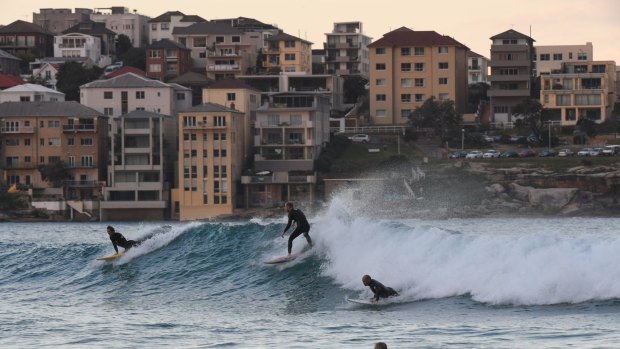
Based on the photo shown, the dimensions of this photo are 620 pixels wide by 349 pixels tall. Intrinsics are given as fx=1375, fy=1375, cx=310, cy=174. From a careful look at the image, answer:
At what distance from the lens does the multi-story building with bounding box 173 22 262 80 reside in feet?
392

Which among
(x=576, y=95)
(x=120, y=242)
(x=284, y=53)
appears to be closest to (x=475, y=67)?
(x=284, y=53)

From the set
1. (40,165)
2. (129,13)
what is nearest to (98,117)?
(40,165)

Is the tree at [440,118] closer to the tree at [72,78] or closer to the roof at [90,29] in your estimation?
the tree at [72,78]

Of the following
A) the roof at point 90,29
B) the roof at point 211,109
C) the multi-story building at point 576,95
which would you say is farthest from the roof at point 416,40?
the roof at point 90,29

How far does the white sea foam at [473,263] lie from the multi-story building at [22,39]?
111330mm

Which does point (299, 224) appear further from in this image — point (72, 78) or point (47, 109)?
point (72, 78)

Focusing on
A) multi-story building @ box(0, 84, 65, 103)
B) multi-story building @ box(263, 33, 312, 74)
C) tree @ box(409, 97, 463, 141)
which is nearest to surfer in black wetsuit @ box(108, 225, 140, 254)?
tree @ box(409, 97, 463, 141)

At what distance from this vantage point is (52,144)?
314 ft

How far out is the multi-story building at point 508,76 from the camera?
110688mm

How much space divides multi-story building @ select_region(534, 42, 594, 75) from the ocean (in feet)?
289

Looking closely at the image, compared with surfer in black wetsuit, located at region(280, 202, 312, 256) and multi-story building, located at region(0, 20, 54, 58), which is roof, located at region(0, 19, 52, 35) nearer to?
multi-story building, located at region(0, 20, 54, 58)

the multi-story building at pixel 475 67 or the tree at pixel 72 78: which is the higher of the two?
the multi-story building at pixel 475 67

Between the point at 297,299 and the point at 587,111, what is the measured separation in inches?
3233

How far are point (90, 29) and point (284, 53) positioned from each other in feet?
83.2
